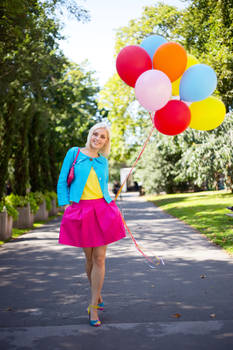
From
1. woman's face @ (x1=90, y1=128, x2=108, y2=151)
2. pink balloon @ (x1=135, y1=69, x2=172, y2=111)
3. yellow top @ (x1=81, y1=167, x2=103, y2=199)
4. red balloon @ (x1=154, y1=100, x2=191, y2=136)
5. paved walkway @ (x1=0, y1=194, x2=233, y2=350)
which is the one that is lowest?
paved walkway @ (x1=0, y1=194, x2=233, y2=350)

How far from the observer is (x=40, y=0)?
38.0ft

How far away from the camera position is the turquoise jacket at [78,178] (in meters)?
4.36

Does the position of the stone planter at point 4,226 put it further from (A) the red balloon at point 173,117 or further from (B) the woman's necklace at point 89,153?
(B) the woman's necklace at point 89,153

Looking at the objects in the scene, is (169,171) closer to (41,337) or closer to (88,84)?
(88,84)

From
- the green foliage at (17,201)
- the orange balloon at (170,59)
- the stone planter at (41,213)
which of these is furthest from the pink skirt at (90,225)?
the stone planter at (41,213)

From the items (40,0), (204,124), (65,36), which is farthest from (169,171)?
(204,124)

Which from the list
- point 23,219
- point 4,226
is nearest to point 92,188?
point 4,226

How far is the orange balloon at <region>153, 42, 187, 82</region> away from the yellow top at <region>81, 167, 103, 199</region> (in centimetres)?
184

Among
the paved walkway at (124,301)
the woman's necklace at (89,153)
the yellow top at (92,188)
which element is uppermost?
the woman's necklace at (89,153)

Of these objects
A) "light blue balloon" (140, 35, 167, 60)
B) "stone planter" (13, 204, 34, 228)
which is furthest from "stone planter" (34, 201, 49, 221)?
"light blue balloon" (140, 35, 167, 60)

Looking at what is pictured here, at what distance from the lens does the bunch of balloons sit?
5043 mm

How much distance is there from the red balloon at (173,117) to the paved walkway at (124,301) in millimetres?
2151

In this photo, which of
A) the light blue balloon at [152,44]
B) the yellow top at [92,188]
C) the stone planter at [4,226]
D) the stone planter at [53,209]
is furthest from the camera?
the stone planter at [53,209]

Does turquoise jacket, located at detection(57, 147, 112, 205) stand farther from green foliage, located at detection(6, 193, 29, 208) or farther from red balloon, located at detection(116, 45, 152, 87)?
green foliage, located at detection(6, 193, 29, 208)
